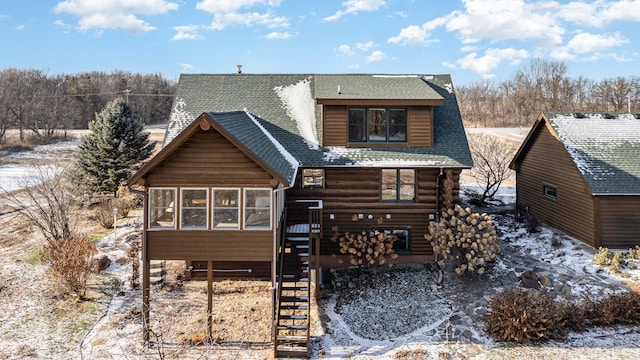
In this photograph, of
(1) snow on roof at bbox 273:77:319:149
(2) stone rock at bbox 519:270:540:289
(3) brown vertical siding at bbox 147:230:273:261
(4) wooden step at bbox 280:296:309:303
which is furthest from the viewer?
(1) snow on roof at bbox 273:77:319:149

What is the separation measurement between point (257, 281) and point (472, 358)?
8.32 m

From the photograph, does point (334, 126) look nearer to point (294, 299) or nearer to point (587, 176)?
point (294, 299)

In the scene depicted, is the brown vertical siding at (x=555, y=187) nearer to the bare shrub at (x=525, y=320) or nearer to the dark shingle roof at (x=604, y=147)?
the dark shingle roof at (x=604, y=147)

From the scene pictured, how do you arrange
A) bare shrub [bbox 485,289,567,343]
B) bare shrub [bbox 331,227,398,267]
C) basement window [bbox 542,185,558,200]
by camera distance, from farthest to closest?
basement window [bbox 542,185,558,200]
bare shrub [bbox 331,227,398,267]
bare shrub [bbox 485,289,567,343]

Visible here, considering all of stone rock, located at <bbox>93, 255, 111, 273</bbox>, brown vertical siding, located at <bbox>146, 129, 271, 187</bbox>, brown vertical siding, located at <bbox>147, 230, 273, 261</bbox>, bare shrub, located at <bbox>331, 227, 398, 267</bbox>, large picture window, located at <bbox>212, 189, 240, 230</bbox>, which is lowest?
stone rock, located at <bbox>93, 255, 111, 273</bbox>

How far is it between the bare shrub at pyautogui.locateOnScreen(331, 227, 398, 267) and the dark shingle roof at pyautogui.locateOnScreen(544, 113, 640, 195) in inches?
357

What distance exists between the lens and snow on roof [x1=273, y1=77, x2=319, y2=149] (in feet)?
53.5

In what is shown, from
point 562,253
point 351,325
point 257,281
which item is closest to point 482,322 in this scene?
point 351,325

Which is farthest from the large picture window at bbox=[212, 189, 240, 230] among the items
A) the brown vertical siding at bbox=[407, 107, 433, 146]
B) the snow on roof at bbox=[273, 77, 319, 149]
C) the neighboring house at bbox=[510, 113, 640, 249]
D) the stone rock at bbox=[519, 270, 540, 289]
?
the neighboring house at bbox=[510, 113, 640, 249]

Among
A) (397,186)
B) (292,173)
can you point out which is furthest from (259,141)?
(397,186)

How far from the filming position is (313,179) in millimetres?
15719

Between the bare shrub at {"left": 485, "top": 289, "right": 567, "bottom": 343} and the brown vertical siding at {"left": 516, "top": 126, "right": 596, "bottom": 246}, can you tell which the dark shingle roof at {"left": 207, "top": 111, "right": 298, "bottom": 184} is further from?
the brown vertical siding at {"left": 516, "top": 126, "right": 596, "bottom": 246}

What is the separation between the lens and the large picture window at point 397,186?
51.4 feet

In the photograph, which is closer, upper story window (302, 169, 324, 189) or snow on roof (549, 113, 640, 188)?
upper story window (302, 169, 324, 189)
